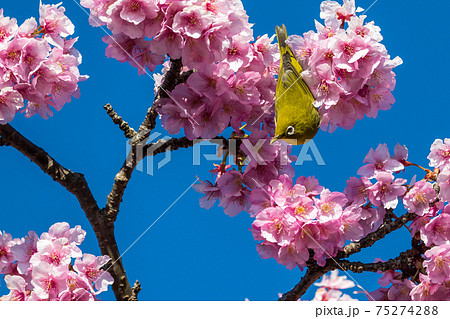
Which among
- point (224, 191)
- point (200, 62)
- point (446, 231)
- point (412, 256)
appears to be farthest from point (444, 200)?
Result: point (200, 62)

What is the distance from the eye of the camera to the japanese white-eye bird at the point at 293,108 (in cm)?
306

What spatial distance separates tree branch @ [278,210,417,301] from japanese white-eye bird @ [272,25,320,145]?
2.44 ft

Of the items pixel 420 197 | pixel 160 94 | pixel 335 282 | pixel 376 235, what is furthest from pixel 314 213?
pixel 335 282

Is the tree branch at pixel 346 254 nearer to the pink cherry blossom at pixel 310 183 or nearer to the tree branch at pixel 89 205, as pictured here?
the pink cherry blossom at pixel 310 183

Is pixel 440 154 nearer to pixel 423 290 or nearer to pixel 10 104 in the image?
pixel 423 290

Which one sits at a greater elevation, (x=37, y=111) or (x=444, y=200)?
(x=37, y=111)

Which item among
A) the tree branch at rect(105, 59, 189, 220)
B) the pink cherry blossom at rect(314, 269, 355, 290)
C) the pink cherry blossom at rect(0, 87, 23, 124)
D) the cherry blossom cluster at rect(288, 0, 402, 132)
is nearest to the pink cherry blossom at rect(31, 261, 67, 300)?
the tree branch at rect(105, 59, 189, 220)

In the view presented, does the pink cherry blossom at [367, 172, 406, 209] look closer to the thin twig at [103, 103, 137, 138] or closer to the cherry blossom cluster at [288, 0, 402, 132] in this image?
the cherry blossom cluster at [288, 0, 402, 132]

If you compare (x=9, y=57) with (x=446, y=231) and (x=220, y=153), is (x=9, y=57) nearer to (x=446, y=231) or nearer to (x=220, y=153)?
(x=220, y=153)

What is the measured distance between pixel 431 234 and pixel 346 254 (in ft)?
1.73

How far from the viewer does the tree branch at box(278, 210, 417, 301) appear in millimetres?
3320

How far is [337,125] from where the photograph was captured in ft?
11.2

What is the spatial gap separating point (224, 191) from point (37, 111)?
126 cm

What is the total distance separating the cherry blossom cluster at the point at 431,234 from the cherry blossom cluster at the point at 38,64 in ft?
7.13
